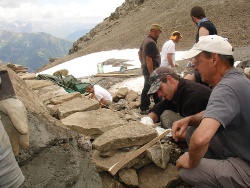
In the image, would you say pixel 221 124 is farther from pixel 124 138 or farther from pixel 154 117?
pixel 154 117

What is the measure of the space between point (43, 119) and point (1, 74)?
2.61 ft

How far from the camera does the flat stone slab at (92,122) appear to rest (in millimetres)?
3943

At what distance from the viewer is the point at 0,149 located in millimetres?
1794

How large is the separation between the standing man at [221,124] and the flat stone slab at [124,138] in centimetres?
64

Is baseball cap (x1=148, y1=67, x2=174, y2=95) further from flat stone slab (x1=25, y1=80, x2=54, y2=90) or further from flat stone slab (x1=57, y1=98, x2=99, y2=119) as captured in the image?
flat stone slab (x1=25, y1=80, x2=54, y2=90)

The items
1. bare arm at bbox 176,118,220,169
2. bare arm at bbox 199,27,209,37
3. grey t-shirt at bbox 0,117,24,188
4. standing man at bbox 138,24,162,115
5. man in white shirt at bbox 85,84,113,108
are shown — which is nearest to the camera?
grey t-shirt at bbox 0,117,24,188

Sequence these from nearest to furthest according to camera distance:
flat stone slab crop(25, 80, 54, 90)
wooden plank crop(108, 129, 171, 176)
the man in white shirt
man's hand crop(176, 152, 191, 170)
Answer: man's hand crop(176, 152, 191, 170), wooden plank crop(108, 129, 171, 176), the man in white shirt, flat stone slab crop(25, 80, 54, 90)

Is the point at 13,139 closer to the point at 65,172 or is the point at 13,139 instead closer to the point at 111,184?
the point at 65,172

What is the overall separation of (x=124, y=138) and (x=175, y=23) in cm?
2032

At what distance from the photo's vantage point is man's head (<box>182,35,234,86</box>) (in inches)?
110

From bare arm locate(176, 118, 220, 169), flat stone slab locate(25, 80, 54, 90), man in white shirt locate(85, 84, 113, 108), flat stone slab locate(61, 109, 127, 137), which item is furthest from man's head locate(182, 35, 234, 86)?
flat stone slab locate(25, 80, 54, 90)

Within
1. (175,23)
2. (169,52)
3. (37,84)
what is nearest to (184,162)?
(169,52)

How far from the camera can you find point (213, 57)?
2.81 metres

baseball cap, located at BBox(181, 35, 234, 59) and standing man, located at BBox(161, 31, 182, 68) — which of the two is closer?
baseball cap, located at BBox(181, 35, 234, 59)
